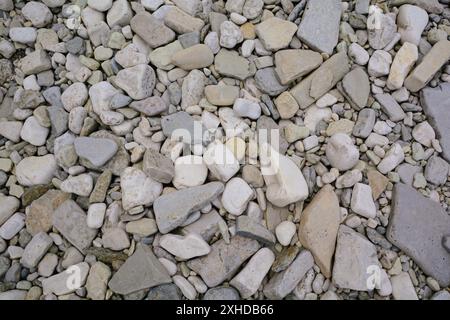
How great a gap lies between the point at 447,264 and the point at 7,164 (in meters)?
1.41

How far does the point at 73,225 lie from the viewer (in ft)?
4.35

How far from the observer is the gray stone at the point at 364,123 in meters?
1.38

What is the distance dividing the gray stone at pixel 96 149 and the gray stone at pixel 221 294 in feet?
1.67

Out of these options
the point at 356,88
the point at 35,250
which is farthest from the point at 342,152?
the point at 35,250

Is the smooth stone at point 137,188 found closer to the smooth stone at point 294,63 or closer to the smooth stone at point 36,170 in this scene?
the smooth stone at point 36,170

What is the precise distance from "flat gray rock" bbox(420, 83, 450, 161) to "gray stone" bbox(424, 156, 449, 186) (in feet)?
0.11

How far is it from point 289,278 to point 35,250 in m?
0.75

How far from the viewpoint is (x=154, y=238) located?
1.29 m

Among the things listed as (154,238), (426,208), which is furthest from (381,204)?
(154,238)

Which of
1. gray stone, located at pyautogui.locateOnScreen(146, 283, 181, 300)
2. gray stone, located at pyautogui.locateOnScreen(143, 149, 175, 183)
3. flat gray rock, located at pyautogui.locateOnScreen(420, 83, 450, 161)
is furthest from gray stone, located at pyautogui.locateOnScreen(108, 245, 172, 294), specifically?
flat gray rock, located at pyautogui.locateOnScreen(420, 83, 450, 161)

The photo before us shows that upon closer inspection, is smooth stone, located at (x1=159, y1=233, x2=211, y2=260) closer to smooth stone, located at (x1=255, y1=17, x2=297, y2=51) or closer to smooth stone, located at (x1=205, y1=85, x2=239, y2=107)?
smooth stone, located at (x1=205, y1=85, x2=239, y2=107)

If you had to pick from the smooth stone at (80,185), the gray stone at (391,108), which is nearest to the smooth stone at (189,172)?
the smooth stone at (80,185)

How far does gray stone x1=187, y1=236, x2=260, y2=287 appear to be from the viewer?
125 centimetres

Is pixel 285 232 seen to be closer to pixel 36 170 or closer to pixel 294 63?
pixel 294 63
